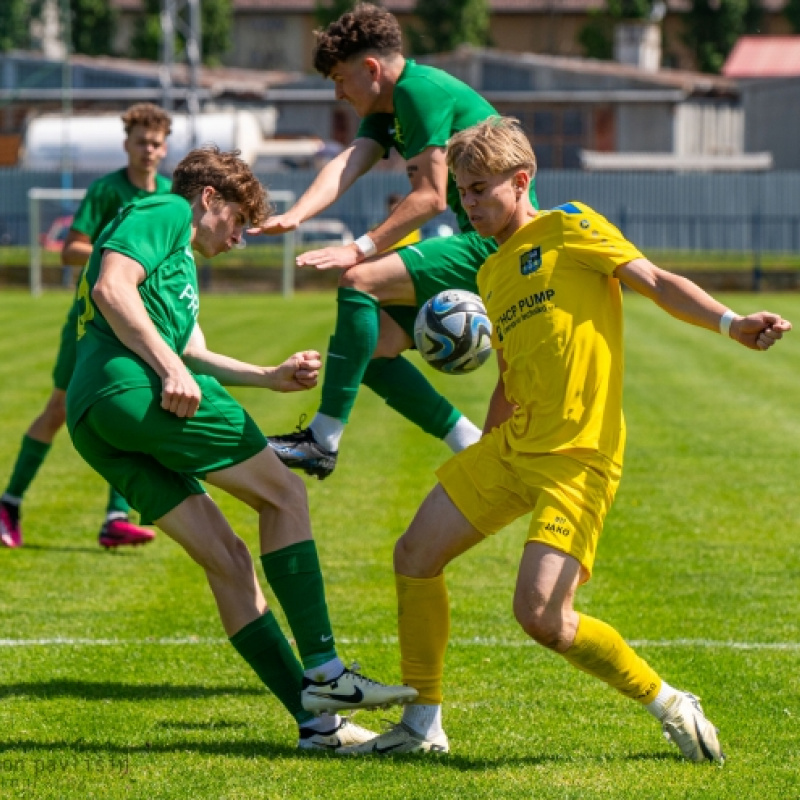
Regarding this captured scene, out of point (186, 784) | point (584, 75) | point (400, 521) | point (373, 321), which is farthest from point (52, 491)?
point (584, 75)

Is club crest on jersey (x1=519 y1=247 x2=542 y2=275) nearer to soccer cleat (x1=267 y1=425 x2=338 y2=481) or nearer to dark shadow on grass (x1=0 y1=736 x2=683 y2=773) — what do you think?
dark shadow on grass (x1=0 y1=736 x2=683 y2=773)

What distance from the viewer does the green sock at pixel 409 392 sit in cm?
725

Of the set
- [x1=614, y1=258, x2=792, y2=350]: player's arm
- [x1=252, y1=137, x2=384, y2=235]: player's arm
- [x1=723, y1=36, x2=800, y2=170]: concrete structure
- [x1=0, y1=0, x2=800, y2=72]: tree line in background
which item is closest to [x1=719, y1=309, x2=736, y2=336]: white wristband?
[x1=614, y1=258, x2=792, y2=350]: player's arm

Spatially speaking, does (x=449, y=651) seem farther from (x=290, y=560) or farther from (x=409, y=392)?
(x=290, y=560)

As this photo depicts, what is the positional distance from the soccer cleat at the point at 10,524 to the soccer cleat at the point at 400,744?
13.6 ft

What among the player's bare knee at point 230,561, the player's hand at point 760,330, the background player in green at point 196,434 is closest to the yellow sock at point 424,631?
the background player in green at point 196,434

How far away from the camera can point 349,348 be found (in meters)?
6.84

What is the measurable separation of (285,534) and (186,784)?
882mm

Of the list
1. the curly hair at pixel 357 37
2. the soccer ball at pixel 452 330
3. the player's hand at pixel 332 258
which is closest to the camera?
the player's hand at pixel 332 258

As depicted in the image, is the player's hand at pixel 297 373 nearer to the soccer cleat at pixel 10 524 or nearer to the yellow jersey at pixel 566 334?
the yellow jersey at pixel 566 334

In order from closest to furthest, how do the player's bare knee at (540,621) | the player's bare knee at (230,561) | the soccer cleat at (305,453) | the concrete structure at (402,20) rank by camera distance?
the player's bare knee at (540,621)
the player's bare knee at (230,561)
the soccer cleat at (305,453)
the concrete structure at (402,20)

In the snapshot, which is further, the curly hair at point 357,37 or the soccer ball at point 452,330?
the curly hair at point 357,37

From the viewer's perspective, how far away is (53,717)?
5.56m

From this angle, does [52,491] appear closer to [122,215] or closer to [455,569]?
[455,569]
